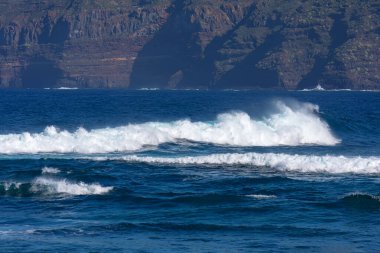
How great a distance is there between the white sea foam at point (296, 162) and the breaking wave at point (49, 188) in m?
7.55

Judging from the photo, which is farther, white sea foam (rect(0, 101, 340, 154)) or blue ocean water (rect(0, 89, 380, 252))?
white sea foam (rect(0, 101, 340, 154))

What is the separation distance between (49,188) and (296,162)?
416 inches

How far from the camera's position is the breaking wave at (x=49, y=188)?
104ft

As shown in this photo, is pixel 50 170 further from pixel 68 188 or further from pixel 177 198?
pixel 177 198

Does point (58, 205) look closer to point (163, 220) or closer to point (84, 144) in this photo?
point (163, 220)

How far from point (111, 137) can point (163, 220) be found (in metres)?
22.4

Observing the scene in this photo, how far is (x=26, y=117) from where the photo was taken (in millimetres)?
78000

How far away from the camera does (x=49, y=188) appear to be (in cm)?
3225

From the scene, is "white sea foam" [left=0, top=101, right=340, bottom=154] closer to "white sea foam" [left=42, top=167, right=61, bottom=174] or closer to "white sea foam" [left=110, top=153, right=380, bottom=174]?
"white sea foam" [left=110, top=153, right=380, bottom=174]

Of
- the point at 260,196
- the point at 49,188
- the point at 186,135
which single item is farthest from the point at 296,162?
the point at 186,135

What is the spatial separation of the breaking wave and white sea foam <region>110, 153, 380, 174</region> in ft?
24.8

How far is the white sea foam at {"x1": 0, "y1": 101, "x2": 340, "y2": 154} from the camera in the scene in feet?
155

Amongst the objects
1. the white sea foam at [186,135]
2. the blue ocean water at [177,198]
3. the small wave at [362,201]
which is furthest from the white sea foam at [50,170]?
the small wave at [362,201]

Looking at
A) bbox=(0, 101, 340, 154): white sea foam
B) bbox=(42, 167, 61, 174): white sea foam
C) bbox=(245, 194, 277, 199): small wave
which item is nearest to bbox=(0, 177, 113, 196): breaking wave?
bbox=(42, 167, 61, 174): white sea foam
